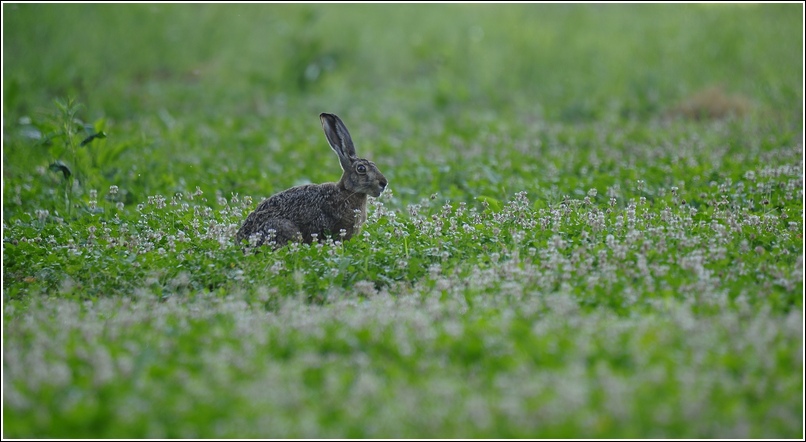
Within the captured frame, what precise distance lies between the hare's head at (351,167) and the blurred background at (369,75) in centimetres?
227

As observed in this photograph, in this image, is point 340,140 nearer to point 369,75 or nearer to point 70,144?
point 70,144

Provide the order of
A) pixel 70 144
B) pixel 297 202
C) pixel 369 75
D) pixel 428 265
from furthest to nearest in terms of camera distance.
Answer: pixel 369 75
pixel 70 144
pixel 297 202
pixel 428 265

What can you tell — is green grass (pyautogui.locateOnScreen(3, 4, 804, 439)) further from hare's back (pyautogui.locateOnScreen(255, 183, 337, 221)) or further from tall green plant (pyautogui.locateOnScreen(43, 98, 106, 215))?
hare's back (pyautogui.locateOnScreen(255, 183, 337, 221))

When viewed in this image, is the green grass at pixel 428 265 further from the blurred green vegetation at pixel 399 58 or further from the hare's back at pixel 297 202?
the hare's back at pixel 297 202

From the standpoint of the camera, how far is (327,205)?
8062mm

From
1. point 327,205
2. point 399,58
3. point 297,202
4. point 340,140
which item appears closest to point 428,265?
point 327,205

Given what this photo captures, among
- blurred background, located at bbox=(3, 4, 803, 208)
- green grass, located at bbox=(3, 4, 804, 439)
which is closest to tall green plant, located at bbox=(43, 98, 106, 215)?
green grass, located at bbox=(3, 4, 804, 439)

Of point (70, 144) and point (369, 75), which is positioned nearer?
point (70, 144)

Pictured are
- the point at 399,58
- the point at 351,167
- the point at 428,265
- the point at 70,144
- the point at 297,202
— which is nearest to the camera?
the point at 428,265

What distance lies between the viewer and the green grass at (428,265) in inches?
175

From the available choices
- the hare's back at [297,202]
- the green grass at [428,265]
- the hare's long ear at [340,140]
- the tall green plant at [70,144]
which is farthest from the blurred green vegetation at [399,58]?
the hare's back at [297,202]

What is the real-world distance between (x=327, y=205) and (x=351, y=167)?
410 millimetres

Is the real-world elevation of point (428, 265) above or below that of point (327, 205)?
below

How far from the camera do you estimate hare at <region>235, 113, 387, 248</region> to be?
7.77 metres
